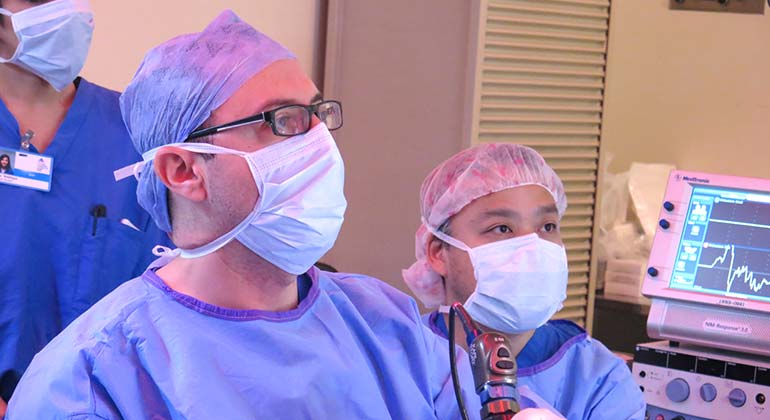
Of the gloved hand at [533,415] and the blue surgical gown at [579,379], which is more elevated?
the gloved hand at [533,415]

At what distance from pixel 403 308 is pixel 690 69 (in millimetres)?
2885

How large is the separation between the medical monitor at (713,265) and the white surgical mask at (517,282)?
1.11 ft

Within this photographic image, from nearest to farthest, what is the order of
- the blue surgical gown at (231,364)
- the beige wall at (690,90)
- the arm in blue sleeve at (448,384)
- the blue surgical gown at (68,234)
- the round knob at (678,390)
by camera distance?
the blue surgical gown at (231,364)
the arm in blue sleeve at (448,384)
the blue surgical gown at (68,234)
the round knob at (678,390)
the beige wall at (690,90)

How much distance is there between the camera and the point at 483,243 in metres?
2.11

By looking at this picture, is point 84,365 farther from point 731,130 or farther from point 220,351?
point 731,130

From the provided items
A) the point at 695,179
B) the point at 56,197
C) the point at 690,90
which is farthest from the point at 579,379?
the point at 690,90

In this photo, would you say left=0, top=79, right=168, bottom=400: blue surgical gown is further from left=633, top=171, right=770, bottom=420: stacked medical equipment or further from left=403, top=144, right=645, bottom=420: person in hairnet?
left=633, top=171, right=770, bottom=420: stacked medical equipment

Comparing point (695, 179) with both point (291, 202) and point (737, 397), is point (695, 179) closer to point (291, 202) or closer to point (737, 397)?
point (737, 397)

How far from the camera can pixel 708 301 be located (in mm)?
2256

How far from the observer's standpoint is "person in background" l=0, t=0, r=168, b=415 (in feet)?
6.49

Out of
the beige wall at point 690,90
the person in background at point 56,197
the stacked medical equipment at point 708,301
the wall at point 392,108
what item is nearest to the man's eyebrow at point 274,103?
the person in background at point 56,197

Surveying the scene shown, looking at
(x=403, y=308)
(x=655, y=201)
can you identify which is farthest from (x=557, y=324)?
(x=655, y=201)

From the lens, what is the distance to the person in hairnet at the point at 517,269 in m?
2.02

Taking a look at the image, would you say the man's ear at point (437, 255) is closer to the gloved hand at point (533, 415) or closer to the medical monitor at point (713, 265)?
the medical monitor at point (713, 265)
